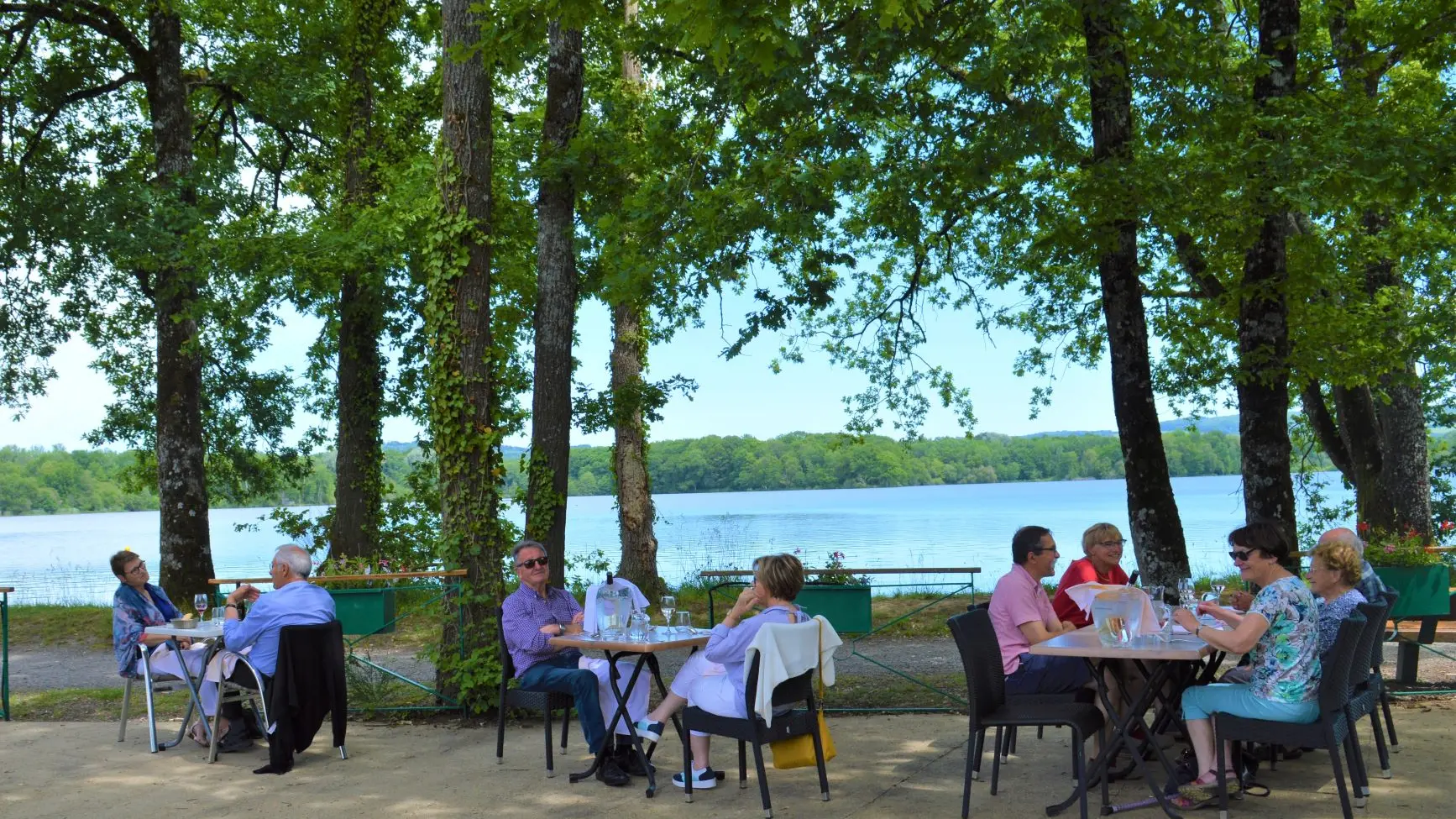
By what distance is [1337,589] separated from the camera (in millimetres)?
5406

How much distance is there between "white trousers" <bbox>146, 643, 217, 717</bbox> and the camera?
706 centimetres

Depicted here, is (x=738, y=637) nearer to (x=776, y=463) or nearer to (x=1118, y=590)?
(x=1118, y=590)

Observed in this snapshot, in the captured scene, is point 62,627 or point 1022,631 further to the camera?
point 62,627

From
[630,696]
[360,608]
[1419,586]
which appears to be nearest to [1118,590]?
[630,696]

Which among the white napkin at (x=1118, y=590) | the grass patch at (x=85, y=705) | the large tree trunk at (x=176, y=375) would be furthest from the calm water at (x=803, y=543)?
the grass patch at (x=85, y=705)

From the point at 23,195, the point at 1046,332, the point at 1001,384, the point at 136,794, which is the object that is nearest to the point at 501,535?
the point at 136,794

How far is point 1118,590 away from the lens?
5.29 m

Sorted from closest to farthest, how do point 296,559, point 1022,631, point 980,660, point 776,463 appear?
point 980,660 → point 1022,631 → point 296,559 → point 776,463

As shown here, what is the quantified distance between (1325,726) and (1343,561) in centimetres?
93

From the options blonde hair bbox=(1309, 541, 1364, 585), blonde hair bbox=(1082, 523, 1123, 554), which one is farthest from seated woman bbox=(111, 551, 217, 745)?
blonde hair bbox=(1309, 541, 1364, 585)

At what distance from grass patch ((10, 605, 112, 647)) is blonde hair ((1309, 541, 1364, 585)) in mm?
12149

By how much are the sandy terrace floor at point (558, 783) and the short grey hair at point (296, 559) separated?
1049mm

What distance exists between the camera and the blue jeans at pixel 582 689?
20.3 ft

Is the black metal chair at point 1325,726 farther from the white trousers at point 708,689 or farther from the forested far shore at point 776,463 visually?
the forested far shore at point 776,463
